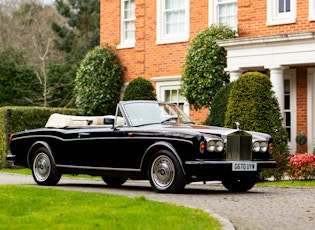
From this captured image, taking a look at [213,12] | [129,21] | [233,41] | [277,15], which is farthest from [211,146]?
[129,21]

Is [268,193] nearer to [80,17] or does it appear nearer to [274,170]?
[274,170]

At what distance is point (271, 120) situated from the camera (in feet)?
54.9

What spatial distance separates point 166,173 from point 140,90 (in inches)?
448

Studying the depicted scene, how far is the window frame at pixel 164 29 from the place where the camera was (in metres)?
25.1

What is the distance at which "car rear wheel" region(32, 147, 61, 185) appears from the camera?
49.6 ft

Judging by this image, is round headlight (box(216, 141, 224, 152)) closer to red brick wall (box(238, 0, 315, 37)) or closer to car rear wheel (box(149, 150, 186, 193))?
car rear wheel (box(149, 150, 186, 193))

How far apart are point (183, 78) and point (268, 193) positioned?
1067cm

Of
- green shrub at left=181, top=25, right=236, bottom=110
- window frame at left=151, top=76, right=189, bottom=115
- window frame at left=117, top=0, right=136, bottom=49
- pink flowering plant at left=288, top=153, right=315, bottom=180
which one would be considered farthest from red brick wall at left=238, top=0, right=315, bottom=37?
pink flowering plant at left=288, top=153, right=315, bottom=180

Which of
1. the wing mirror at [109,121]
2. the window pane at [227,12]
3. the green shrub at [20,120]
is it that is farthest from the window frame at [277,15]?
the wing mirror at [109,121]

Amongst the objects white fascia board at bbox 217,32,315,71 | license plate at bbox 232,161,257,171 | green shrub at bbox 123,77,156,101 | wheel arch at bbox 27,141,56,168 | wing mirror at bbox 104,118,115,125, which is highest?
white fascia board at bbox 217,32,315,71

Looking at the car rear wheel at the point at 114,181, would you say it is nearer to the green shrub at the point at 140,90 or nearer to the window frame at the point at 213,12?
the green shrub at the point at 140,90

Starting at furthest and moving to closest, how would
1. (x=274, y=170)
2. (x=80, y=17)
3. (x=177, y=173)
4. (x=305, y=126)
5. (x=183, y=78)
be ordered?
(x=80, y=17)
(x=183, y=78)
(x=305, y=126)
(x=274, y=170)
(x=177, y=173)

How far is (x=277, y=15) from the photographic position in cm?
2270

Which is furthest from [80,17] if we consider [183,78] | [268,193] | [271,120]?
[268,193]
